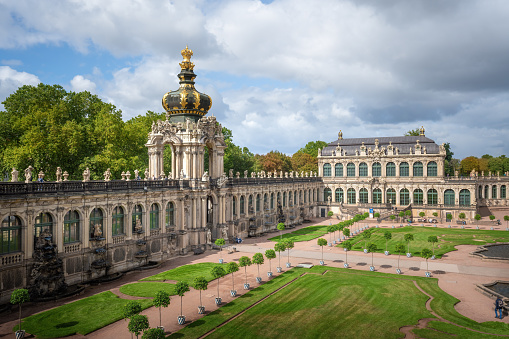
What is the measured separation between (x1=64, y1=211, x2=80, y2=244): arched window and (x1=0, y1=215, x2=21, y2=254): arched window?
4291 millimetres

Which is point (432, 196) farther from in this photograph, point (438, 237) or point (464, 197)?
point (438, 237)

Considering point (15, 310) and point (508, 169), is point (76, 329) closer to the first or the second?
point (15, 310)

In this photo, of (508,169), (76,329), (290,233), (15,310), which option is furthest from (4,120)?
(508,169)

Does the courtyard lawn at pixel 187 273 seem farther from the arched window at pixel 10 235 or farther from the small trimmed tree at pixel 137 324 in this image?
the small trimmed tree at pixel 137 324

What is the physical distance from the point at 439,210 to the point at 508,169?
2342 inches

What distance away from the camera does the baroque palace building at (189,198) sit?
32.9 metres

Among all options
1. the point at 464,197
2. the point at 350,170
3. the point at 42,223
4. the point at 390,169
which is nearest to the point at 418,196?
the point at 390,169

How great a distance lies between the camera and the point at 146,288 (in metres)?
34.9

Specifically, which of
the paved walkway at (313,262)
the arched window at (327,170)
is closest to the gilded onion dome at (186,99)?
the paved walkway at (313,262)

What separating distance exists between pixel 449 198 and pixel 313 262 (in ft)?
199

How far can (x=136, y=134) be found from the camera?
6575 cm

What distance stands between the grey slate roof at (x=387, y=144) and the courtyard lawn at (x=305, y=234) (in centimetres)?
3389

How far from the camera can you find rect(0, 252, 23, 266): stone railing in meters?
30.3

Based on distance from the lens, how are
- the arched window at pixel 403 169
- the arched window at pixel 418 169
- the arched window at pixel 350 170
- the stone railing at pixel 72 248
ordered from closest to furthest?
the stone railing at pixel 72 248 → the arched window at pixel 418 169 → the arched window at pixel 403 169 → the arched window at pixel 350 170
